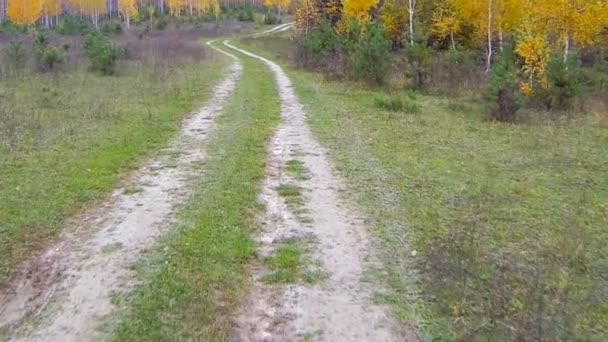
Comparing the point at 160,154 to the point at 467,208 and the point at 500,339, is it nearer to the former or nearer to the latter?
the point at 467,208

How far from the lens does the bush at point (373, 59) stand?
20.0m

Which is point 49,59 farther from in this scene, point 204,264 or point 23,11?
point 23,11

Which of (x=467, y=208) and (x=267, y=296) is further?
(x=467, y=208)

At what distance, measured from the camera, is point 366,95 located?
1848cm

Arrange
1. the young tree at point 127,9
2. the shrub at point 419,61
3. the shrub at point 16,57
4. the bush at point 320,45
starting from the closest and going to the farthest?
the shrub at point 419,61
the shrub at point 16,57
the bush at point 320,45
the young tree at point 127,9

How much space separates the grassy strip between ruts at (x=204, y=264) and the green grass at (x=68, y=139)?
1.34 meters

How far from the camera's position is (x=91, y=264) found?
5551mm

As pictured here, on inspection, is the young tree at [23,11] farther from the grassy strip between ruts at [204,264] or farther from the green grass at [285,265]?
the green grass at [285,265]

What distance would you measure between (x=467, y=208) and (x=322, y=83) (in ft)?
47.9

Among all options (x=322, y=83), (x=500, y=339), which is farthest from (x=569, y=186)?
(x=322, y=83)

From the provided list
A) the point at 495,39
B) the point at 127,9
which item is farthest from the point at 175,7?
the point at 495,39

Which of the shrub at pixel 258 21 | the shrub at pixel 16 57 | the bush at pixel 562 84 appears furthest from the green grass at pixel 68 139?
the shrub at pixel 258 21

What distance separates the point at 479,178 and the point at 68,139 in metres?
7.14

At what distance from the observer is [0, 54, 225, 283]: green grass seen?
22.6 feet
